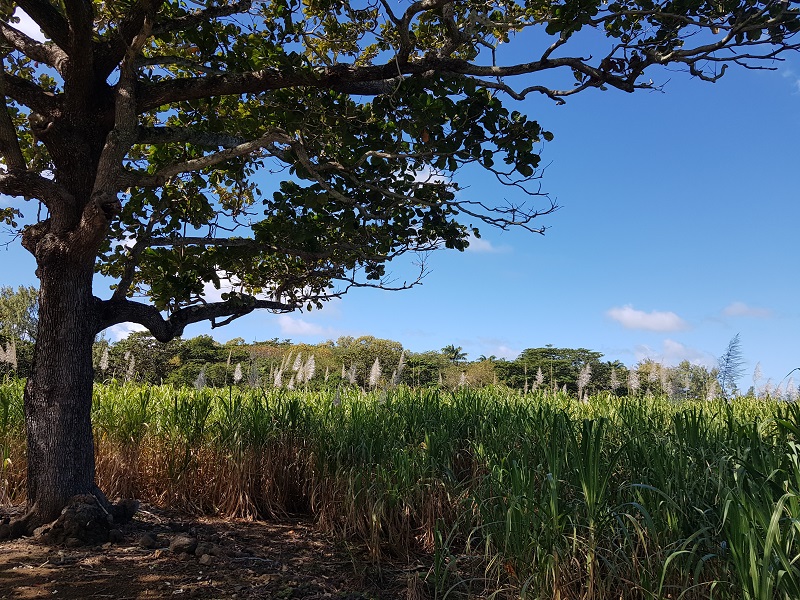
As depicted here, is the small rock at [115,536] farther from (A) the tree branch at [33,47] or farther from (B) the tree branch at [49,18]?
(A) the tree branch at [33,47]

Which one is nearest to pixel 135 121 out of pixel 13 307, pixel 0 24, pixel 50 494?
pixel 0 24

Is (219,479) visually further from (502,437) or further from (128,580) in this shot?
(502,437)

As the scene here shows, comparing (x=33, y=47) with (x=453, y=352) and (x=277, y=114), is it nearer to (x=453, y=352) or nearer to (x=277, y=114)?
(x=277, y=114)

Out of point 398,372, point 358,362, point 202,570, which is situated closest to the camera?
point 202,570

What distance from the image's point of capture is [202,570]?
3.92m

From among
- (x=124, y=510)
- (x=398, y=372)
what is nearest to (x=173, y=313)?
(x=124, y=510)

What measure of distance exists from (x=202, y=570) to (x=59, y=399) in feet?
5.95

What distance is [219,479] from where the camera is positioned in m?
5.59

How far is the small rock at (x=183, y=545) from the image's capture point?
163 inches

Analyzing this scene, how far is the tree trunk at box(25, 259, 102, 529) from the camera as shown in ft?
14.6

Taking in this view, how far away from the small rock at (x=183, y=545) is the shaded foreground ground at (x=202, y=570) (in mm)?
38

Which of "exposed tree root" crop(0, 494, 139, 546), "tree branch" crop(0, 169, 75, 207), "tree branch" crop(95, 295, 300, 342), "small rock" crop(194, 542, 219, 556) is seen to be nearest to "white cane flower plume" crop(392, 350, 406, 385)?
"tree branch" crop(95, 295, 300, 342)

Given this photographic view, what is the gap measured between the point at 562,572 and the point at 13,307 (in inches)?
1035

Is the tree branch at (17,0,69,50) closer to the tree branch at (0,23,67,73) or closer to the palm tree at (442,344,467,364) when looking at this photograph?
the tree branch at (0,23,67,73)
